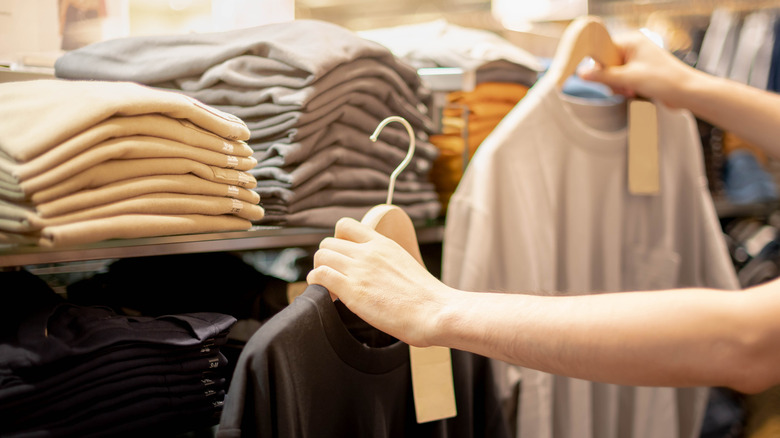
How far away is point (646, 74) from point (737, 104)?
0.59 ft

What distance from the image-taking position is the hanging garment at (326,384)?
613 mm

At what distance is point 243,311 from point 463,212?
15.4 inches

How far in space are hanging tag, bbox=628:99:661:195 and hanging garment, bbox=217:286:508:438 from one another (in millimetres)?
497

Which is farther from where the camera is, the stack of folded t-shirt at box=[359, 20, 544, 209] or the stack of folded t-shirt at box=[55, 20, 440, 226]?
the stack of folded t-shirt at box=[359, 20, 544, 209]

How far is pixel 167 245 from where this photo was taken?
0.71 m

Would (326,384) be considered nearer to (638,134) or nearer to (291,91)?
(291,91)

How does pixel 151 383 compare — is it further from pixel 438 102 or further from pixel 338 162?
pixel 438 102

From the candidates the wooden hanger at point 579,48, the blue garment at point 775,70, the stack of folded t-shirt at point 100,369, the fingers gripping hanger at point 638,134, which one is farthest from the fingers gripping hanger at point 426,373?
the blue garment at point 775,70


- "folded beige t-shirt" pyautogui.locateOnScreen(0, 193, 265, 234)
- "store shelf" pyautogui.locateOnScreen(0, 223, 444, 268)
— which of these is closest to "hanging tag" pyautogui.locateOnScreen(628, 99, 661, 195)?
"store shelf" pyautogui.locateOnScreen(0, 223, 444, 268)

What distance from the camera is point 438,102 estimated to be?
4.04 feet

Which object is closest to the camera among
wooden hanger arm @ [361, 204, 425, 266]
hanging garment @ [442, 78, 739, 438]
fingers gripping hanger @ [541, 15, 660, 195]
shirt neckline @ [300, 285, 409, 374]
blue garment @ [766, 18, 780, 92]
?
shirt neckline @ [300, 285, 409, 374]

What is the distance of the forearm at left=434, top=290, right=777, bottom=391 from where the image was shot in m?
0.58

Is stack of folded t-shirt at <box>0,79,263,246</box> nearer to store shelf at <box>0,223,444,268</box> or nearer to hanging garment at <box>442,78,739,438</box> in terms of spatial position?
store shelf at <box>0,223,444,268</box>

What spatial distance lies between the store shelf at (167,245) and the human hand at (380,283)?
0.14 metres
